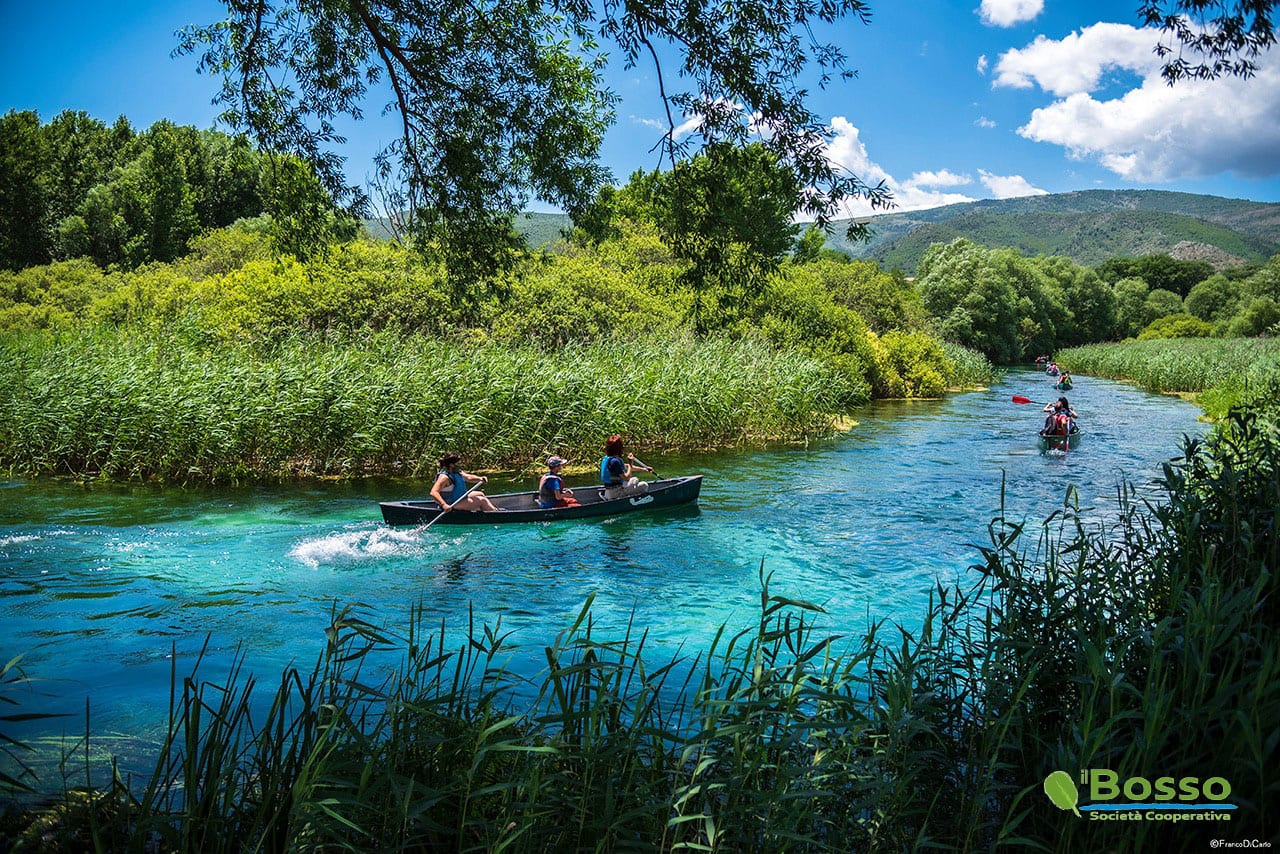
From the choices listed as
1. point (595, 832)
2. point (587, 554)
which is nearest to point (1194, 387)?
point (587, 554)

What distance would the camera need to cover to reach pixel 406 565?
1054cm

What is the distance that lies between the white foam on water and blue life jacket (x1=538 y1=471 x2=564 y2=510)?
2.00 meters

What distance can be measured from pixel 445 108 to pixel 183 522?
7162 millimetres

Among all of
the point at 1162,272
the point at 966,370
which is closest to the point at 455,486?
the point at 966,370

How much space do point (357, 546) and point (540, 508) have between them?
271 cm

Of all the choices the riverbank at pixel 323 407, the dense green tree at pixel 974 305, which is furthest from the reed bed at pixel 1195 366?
the riverbank at pixel 323 407

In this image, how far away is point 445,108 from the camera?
9.08 metres

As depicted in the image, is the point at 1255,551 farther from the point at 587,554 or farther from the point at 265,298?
the point at 265,298

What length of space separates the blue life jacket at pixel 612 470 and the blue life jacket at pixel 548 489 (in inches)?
41.1

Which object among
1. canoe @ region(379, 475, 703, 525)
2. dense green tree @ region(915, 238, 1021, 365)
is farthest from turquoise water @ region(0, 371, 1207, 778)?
dense green tree @ region(915, 238, 1021, 365)

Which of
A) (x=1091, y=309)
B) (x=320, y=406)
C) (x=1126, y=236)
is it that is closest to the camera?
(x=320, y=406)

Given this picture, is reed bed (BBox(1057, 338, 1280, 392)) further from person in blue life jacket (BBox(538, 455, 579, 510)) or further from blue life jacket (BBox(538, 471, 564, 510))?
blue life jacket (BBox(538, 471, 564, 510))
